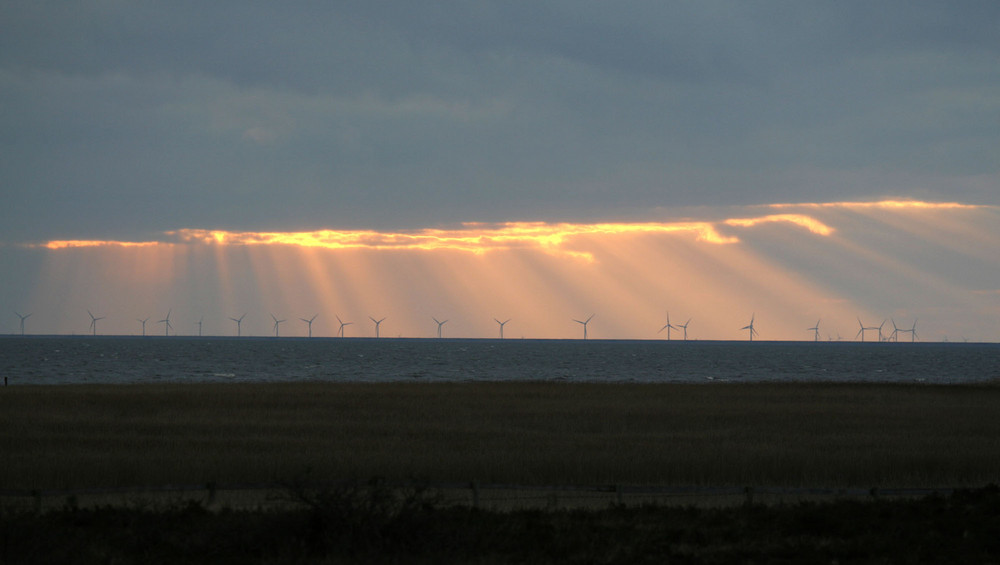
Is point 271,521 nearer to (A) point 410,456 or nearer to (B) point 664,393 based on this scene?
(A) point 410,456

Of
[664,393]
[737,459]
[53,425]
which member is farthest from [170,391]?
[737,459]

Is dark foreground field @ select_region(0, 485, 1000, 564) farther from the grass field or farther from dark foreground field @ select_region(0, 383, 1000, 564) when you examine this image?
the grass field

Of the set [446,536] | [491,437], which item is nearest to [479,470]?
[491,437]

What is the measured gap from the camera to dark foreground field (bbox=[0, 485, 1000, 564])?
14.6 metres

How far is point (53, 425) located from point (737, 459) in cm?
2743

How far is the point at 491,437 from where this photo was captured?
36094 mm

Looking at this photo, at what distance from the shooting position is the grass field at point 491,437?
2625cm

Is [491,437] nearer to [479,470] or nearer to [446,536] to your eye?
[479,470]

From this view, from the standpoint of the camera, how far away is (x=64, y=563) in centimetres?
1383

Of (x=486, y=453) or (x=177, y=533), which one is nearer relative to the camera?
(x=177, y=533)

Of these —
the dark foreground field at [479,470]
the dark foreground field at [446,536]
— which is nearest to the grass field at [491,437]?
the dark foreground field at [479,470]

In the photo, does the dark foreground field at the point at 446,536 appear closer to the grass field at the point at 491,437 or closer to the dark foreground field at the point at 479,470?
the dark foreground field at the point at 479,470

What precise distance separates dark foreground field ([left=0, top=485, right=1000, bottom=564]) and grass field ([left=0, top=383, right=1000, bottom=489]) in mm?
4748

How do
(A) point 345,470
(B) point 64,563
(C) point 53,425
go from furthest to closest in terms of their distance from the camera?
(C) point 53,425 → (A) point 345,470 → (B) point 64,563
